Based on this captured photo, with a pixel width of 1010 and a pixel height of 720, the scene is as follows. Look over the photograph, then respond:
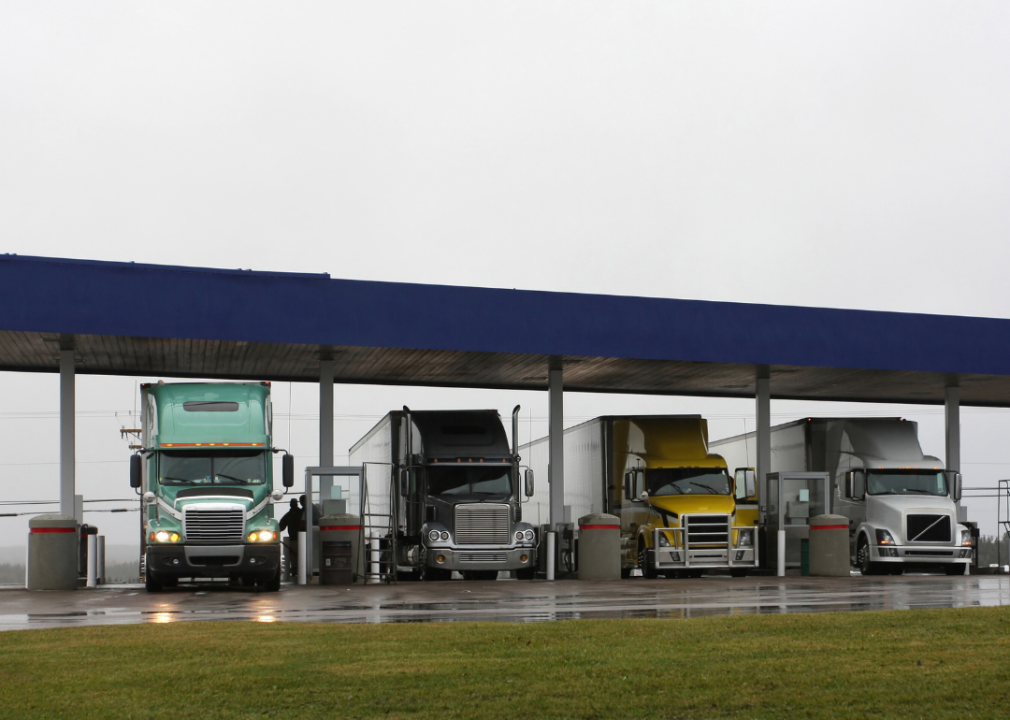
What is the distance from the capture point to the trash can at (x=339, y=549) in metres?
24.8

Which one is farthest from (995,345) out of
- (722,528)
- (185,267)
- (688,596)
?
(185,267)

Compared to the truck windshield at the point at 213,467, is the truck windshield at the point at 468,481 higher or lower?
lower

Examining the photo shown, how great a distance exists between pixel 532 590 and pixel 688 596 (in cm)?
351

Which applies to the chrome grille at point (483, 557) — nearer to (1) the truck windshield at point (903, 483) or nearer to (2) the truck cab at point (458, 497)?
(2) the truck cab at point (458, 497)

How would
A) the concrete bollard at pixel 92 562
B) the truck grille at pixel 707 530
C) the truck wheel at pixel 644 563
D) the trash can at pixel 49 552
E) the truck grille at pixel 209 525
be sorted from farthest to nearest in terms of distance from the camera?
the truck wheel at pixel 644 563
the truck grille at pixel 707 530
the concrete bollard at pixel 92 562
the trash can at pixel 49 552
the truck grille at pixel 209 525

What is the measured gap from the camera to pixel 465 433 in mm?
26094

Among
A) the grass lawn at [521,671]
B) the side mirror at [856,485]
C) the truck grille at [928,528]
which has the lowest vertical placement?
the truck grille at [928,528]

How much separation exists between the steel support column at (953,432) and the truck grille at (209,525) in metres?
18.8

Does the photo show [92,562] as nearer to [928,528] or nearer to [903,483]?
[903,483]

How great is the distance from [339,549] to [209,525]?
4.49 m

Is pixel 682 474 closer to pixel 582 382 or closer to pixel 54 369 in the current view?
pixel 582 382

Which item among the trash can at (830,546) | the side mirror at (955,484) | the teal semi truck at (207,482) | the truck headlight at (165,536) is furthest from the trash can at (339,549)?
the side mirror at (955,484)

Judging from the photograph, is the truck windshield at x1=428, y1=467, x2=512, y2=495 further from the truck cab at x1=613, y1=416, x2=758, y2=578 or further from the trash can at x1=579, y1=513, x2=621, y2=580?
the truck cab at x1=613, y1=416, x2=758, y2=578

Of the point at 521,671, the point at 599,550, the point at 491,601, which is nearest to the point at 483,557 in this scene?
the point at 599,550
